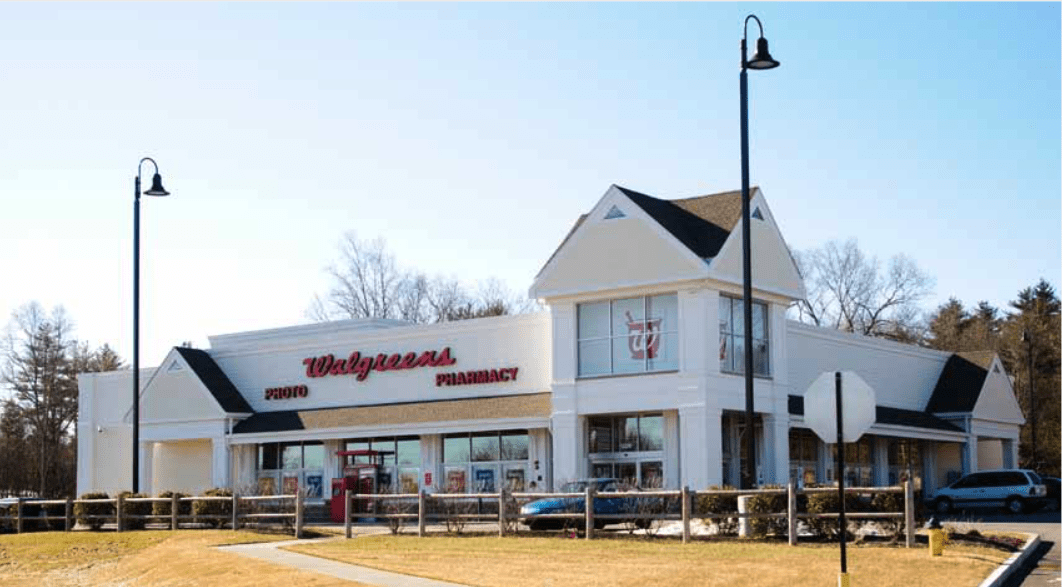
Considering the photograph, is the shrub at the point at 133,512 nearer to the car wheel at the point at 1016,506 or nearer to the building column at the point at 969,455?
the car wheel at the point at 1016,506

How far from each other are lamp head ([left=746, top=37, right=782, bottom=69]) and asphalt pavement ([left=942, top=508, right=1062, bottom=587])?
11.2 m

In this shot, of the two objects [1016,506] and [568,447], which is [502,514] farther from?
[1016,506]

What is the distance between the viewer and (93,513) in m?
42.1

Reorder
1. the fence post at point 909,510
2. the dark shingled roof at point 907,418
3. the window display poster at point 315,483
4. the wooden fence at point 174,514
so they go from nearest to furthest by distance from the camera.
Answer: the fence post at point 909,510 < the wooden fence at point 174,514 < the dark shingled roof at point 907,418 < the window display poster at point 315,483

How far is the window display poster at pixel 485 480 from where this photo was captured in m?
45.6

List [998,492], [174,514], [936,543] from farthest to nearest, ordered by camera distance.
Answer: [998,492] < [174,514] < [936,543]

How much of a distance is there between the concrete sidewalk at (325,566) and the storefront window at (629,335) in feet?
38.9

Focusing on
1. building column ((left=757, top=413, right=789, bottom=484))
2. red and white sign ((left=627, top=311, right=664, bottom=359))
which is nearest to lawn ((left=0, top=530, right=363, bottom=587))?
red and white sign ((left=627, top=311, right=664, bottom=359))

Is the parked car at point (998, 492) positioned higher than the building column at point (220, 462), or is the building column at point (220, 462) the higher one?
the building column at point (220, 462)

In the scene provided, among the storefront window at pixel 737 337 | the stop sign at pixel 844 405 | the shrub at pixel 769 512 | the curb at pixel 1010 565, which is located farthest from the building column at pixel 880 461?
the stop sign at pixel 844 405

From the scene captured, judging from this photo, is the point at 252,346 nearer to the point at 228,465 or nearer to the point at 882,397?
the point at 228,465

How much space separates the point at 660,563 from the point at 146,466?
35.6m

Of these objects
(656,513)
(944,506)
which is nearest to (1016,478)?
(944,506)

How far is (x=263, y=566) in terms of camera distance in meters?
27.9
